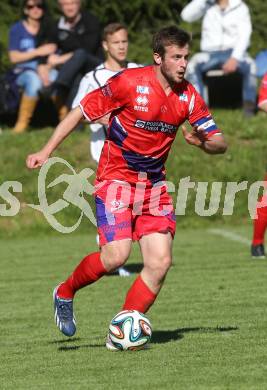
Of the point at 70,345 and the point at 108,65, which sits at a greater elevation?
the point at 108,65

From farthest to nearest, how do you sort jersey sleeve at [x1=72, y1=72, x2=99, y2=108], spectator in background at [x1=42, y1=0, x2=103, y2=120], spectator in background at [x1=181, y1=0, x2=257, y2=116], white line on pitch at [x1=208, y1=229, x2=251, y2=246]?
spectator in background at [x1=181, y1=0, x2=257, y2=116]
spectator in background at [x1=42, y1=0, x2=103, y2=120]
white line on pitch at [x1=208, y1=229, x2=251, y2=246]
jersey sleeve at [x1=72, y1=72, x2=99, y2=108]

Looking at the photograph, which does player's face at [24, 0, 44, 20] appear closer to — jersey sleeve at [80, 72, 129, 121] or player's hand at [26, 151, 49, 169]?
jersey sleeve at [80, 72, 129, 121]

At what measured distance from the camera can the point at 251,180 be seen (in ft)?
50.1

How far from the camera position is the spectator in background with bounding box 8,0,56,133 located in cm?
1532

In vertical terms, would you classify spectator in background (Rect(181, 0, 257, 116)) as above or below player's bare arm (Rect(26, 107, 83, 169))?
below

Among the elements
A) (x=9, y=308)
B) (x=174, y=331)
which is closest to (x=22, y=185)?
(x=9, y=308)

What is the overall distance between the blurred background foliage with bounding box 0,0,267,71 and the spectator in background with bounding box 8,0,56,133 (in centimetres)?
187

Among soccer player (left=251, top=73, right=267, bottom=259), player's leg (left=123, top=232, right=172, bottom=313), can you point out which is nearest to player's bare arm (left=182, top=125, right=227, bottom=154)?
player's leg (left=123, top=232, right=172, bottom=313)

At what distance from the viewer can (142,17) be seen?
18219mm

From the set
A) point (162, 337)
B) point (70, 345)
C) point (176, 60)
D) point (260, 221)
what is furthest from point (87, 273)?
point (260, 221)

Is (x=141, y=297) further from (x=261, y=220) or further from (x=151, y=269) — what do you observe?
(x=261, y=220)

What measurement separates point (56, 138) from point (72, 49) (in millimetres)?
8522

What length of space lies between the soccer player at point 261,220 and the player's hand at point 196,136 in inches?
142

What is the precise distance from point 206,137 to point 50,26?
8.59 meters
